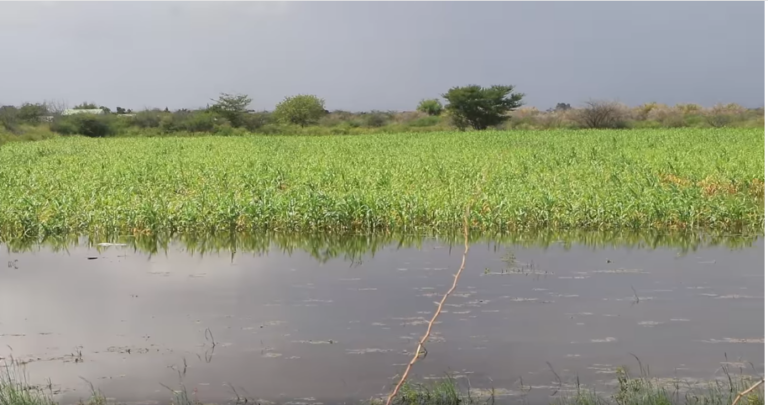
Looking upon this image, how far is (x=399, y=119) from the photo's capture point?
75.1 m

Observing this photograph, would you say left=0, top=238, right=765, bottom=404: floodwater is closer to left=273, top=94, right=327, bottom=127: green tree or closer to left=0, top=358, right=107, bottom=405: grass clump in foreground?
left=0, top=358, right=107, bottom=405: grass clump in foreground

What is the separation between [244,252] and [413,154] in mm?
17973

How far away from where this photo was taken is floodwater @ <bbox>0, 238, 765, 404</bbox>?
668 centimetres

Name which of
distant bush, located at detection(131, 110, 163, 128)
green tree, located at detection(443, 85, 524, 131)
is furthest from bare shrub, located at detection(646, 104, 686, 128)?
distant bush, located at detection(131, 110, 163, 128)

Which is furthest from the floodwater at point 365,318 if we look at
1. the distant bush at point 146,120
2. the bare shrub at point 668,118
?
the distant bush at point 146,120

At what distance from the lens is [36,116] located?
68.9 m

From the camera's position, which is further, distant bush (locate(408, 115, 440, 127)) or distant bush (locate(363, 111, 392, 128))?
distant bush (locate(363, 111, 392, 128))

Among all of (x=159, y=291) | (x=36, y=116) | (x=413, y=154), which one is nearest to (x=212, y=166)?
(x=413, y=154)

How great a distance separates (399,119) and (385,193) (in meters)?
59.5

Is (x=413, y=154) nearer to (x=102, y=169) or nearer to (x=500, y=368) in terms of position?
(x=102, y=169)

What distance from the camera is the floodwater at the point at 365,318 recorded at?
6.68 metres

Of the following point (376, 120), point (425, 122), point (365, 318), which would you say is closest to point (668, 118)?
point (425, 122)

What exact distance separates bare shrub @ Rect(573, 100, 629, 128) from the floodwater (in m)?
48.5

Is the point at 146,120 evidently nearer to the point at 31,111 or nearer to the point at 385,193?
the point at 31,111
